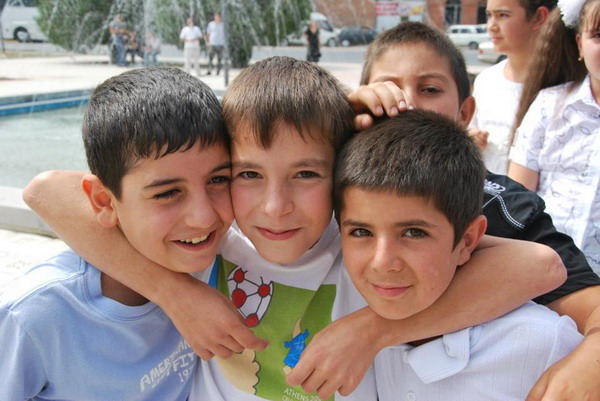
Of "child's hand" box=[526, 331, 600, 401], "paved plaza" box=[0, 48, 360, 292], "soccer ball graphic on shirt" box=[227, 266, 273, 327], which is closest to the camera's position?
"child's hand" box=[526, 331, 600, 401]

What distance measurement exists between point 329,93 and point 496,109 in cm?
186

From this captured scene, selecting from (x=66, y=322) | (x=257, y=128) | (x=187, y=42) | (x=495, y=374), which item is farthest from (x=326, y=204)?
(x=187, y=42)

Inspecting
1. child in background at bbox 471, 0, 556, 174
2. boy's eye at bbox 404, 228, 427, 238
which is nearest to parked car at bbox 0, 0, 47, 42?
child in background at bbox 471, 0, 556, 174

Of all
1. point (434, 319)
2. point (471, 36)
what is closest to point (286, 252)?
point (434, 319)

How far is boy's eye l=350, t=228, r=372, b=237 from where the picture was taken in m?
1.40

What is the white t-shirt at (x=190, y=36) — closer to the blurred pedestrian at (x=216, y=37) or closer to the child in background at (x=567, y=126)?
the blurred pedestrian at (x=216, y=37)

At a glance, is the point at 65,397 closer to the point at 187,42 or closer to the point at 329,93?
the point at 329,93

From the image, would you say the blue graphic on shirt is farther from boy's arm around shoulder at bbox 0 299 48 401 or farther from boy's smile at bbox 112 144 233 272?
boy's arm around shoulder at bbox 0 299 48 401

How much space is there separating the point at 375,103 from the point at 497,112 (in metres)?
1.81

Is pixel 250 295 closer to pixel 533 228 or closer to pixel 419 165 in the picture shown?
pixel 419 165

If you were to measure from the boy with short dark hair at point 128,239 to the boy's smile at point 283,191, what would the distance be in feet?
0.19

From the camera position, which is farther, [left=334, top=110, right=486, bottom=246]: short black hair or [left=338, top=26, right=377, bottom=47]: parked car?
[left=338, top=26, right=377, bottom=47]: parked car

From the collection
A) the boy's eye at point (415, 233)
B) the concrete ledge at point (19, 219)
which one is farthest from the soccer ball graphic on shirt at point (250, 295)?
the concrete ledge at point (19, 219)

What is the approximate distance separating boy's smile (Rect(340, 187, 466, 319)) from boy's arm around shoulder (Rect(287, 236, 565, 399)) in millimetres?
39
